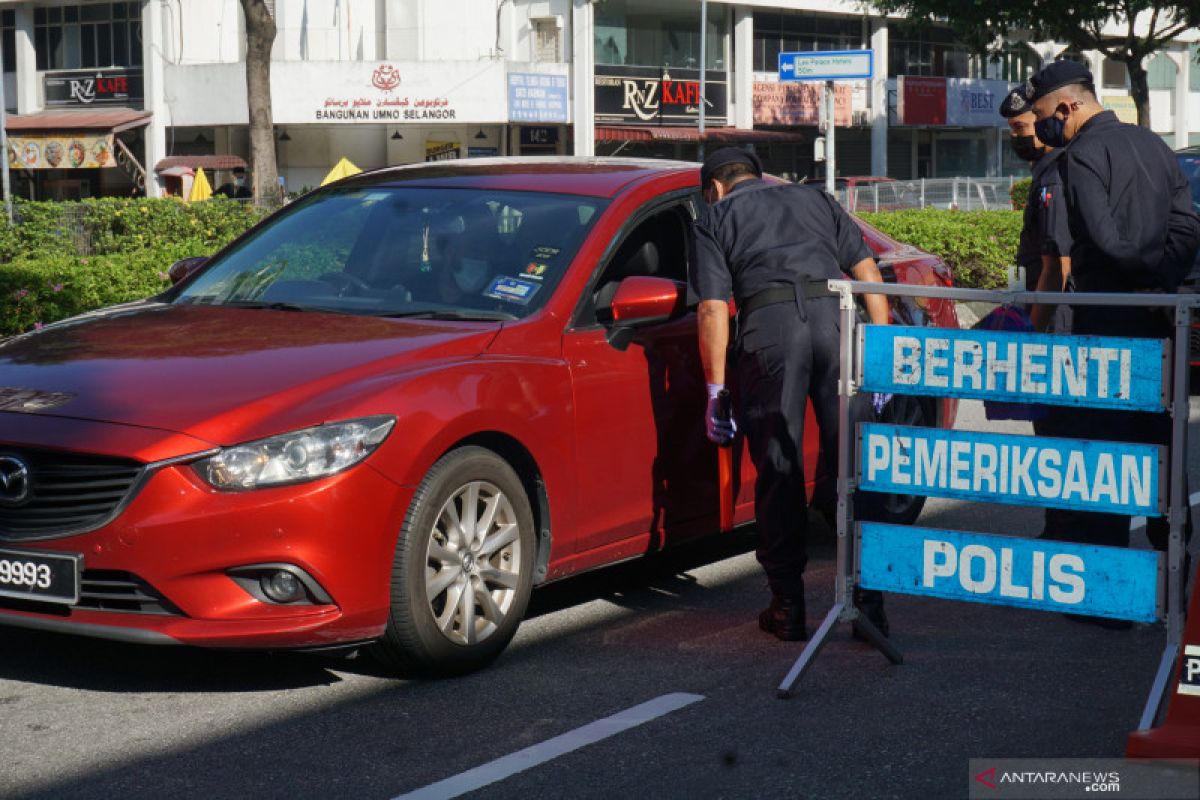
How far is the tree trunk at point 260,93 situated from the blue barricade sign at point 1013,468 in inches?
837

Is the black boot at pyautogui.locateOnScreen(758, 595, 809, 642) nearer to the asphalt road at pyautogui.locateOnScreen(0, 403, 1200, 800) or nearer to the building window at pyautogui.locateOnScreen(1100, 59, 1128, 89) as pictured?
the asphalt road at pyautogui.locateOnScreen(0, 403, 1200, 800)

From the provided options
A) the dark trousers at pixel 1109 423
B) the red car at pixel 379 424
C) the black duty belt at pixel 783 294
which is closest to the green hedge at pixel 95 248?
the red car at pixel 379 424

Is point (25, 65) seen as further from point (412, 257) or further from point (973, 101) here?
point (412, 257)

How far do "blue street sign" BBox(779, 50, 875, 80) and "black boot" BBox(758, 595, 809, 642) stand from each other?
1343cm

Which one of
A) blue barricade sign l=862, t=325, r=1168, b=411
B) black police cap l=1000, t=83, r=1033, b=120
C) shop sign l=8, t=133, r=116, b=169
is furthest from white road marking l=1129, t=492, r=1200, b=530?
shop sign l=8, t=133, r=116, b=169

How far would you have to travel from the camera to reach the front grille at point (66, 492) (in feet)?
15.9

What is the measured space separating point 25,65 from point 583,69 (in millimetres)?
15386

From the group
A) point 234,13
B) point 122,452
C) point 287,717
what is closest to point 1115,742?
point 287,717

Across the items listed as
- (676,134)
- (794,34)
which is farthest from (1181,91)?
(676,134)

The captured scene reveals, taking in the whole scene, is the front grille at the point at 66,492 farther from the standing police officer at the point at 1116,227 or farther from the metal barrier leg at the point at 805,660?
the standing police officer at the point at 1116,227

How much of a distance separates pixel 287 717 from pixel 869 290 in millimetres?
2075

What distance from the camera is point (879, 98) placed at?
54.3m

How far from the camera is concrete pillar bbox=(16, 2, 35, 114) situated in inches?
1880

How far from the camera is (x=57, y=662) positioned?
5.55 m
